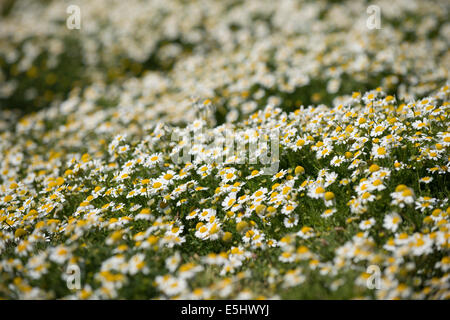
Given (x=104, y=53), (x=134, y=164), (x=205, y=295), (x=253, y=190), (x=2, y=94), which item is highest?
(x=104, y=53)

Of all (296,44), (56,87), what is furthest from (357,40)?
(56,87)

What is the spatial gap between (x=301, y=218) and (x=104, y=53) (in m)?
8.35

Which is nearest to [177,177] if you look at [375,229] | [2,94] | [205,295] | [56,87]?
[205,295]

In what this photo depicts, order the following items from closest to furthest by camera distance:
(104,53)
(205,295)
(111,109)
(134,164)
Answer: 1. (205,295)
2. (134,164)
3. (111,109)
4. (104,53)

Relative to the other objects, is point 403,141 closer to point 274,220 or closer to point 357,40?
point 274,220

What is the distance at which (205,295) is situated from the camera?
267 cm

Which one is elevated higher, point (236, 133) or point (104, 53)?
point (104, 53)

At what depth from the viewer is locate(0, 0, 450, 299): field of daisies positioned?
111 inches

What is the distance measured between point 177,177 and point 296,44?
505cm

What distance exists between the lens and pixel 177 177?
3971 millimetres

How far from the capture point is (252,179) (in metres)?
4.07

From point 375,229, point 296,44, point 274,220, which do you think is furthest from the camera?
point 296,44

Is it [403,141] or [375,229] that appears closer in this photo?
[375,229]

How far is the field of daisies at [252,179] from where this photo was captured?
111 inches
